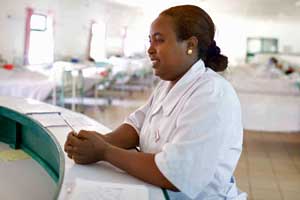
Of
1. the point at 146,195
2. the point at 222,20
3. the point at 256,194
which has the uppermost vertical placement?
the point at 222,20

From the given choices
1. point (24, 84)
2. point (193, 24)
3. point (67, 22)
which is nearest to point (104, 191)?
point (193, 24)

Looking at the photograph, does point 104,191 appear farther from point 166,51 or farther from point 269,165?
point 269,165

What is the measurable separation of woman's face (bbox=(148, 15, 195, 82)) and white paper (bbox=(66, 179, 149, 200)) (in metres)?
0.36

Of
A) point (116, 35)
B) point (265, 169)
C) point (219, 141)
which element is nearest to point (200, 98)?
point (219, 141)

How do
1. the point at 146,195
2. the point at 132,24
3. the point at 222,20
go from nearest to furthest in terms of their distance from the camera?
the point at 146,195, the point at 132,24, the point at 222,20

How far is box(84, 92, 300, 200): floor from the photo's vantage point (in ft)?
10.4

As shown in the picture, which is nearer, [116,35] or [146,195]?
[146,195]

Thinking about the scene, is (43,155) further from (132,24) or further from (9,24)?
(132,24)

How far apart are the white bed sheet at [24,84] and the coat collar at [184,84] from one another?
12.3 feet

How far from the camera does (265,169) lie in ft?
12.2

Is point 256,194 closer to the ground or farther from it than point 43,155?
closer to the ground

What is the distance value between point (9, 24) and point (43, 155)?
16.0 ft

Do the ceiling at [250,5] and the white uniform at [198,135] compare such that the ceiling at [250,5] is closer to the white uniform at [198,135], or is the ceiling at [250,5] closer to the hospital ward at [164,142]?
the hospital ward at [164,142]

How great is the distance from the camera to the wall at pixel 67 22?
6017 mm
